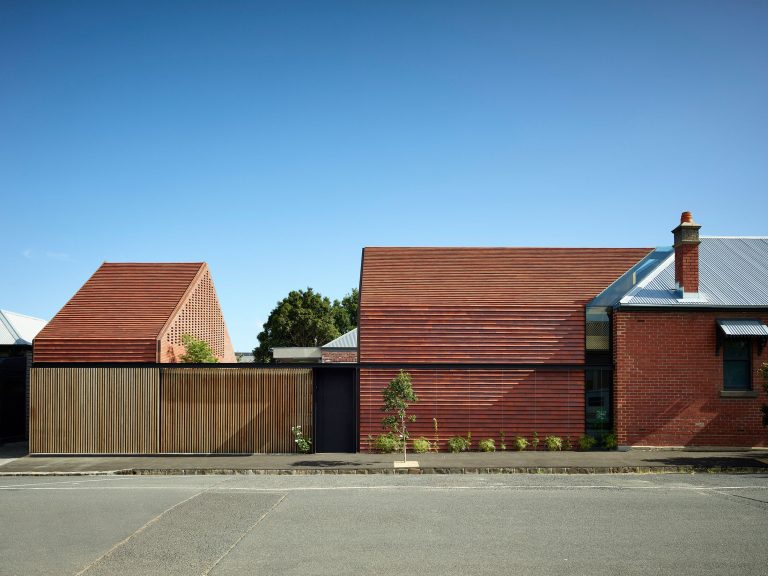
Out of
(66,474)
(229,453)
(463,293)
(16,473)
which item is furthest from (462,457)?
(16,473)

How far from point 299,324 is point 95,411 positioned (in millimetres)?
44348

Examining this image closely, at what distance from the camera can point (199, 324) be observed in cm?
2623

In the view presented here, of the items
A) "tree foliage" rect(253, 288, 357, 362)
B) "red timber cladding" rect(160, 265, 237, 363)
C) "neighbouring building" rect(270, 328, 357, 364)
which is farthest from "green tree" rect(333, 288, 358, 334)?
"red timber cladding" rect(160, 265, 237, 363)

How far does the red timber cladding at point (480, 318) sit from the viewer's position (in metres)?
20.7

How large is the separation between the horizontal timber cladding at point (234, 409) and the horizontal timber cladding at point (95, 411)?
1.65 ft

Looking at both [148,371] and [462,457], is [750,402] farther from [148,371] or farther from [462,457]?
[148,371]

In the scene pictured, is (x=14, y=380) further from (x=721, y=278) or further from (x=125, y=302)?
(x=721, y=278)

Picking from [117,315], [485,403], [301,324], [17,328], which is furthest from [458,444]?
[301,324]

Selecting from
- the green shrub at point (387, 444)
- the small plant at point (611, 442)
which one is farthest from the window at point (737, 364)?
the green shrub at point (387, 444)

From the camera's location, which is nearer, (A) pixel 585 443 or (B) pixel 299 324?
(A) pixel 585 443

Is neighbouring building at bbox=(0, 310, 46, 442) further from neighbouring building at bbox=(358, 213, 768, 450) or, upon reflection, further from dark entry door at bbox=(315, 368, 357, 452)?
neighbouring building at bbox=(358, 213, 768, 450)

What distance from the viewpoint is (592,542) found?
384 inches

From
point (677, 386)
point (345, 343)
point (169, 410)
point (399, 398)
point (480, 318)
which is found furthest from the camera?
point (345, 343)

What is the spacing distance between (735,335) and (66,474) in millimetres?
17374
